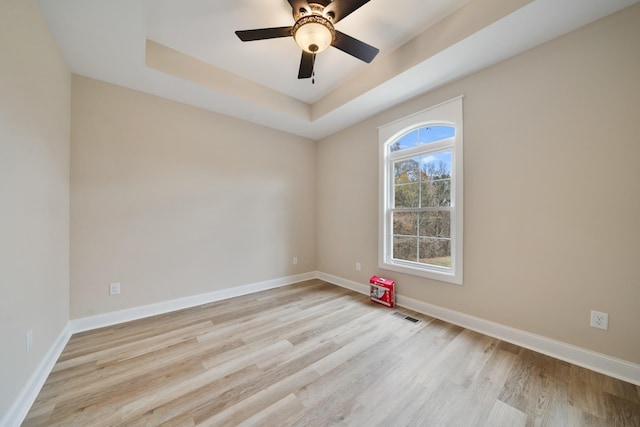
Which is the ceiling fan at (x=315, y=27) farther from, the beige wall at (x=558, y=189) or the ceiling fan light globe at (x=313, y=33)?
the beige wall at (x=558, y=189)

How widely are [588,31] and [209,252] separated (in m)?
4.41

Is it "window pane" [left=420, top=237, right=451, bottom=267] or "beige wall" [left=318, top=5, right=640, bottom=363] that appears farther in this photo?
"window pane" [left=420, top=237, right=451, bottom=267]

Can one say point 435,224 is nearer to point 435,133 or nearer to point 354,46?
point 435,133

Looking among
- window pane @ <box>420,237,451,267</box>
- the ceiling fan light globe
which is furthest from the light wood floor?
the ceiling fan light globe

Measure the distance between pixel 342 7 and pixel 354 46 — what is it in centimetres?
31

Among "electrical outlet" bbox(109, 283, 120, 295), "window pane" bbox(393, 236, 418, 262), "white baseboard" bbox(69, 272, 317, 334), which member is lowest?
"white baseboard" bbox(69, 272, 317, 334)

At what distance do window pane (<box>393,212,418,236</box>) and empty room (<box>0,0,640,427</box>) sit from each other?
28mm

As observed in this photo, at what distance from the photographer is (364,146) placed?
3.64 m

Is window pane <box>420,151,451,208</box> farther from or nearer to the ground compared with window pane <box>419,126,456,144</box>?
nearer to the ground

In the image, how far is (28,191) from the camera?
1.54m

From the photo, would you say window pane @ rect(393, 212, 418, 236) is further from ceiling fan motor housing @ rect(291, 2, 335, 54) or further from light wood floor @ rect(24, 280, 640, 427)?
ceiling fan motor housing @ rect(291, 2, 335, 54)

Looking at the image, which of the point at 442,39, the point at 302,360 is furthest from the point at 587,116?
the point at 302,360

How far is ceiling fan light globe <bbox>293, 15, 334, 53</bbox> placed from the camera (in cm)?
177

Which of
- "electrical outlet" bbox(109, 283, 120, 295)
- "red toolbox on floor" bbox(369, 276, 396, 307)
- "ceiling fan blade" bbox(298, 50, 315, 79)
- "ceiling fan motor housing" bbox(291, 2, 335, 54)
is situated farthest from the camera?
"red toolbox on floor" bbox(369, 276, 396, 307)
